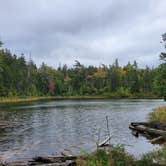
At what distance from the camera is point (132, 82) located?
160 metres

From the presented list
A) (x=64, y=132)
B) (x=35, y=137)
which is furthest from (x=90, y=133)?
(x=35, y=137)

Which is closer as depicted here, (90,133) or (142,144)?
(142,144)

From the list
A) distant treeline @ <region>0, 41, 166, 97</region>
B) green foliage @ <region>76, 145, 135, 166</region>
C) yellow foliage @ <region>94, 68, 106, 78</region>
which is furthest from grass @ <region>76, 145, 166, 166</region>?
A: yellow foliage @ <region>94, 68, 106, 78</region>

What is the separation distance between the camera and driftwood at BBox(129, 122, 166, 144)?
3253 centimetres

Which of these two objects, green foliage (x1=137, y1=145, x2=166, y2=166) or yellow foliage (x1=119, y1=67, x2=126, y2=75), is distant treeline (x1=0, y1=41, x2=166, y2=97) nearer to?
yellow foliage (x1=119, y1=67, x2=126, y2=75)

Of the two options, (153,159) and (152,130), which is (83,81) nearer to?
(152,130)

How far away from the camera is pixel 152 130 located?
3578cm

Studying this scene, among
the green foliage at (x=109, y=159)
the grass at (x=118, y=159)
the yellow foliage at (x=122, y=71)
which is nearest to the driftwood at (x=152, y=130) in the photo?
the grass at (x=118, y=159)

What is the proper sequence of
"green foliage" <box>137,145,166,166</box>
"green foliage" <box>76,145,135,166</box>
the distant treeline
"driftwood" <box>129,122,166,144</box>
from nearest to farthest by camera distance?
"green foliage" <box>76,145,135,166</box> < "green foliage" <box>137,145,166,166</box> < "driftwood" <box>129,122,166,144</box> < the distant treeline

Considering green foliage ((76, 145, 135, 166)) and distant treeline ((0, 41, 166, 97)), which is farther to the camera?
distant treeline ((0, 41, 166, 97))

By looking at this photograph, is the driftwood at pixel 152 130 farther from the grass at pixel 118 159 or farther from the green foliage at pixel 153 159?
the grass at pixel 118 159

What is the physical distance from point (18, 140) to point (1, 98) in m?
87.4

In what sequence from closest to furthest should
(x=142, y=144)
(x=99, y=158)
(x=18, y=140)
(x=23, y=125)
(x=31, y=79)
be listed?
(x=99, y=158)
(x=142, y=144)
(x=18, y=140)
(x=23, y=125)
(x=31, y=79)

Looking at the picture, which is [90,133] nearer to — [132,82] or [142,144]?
[142,144]
